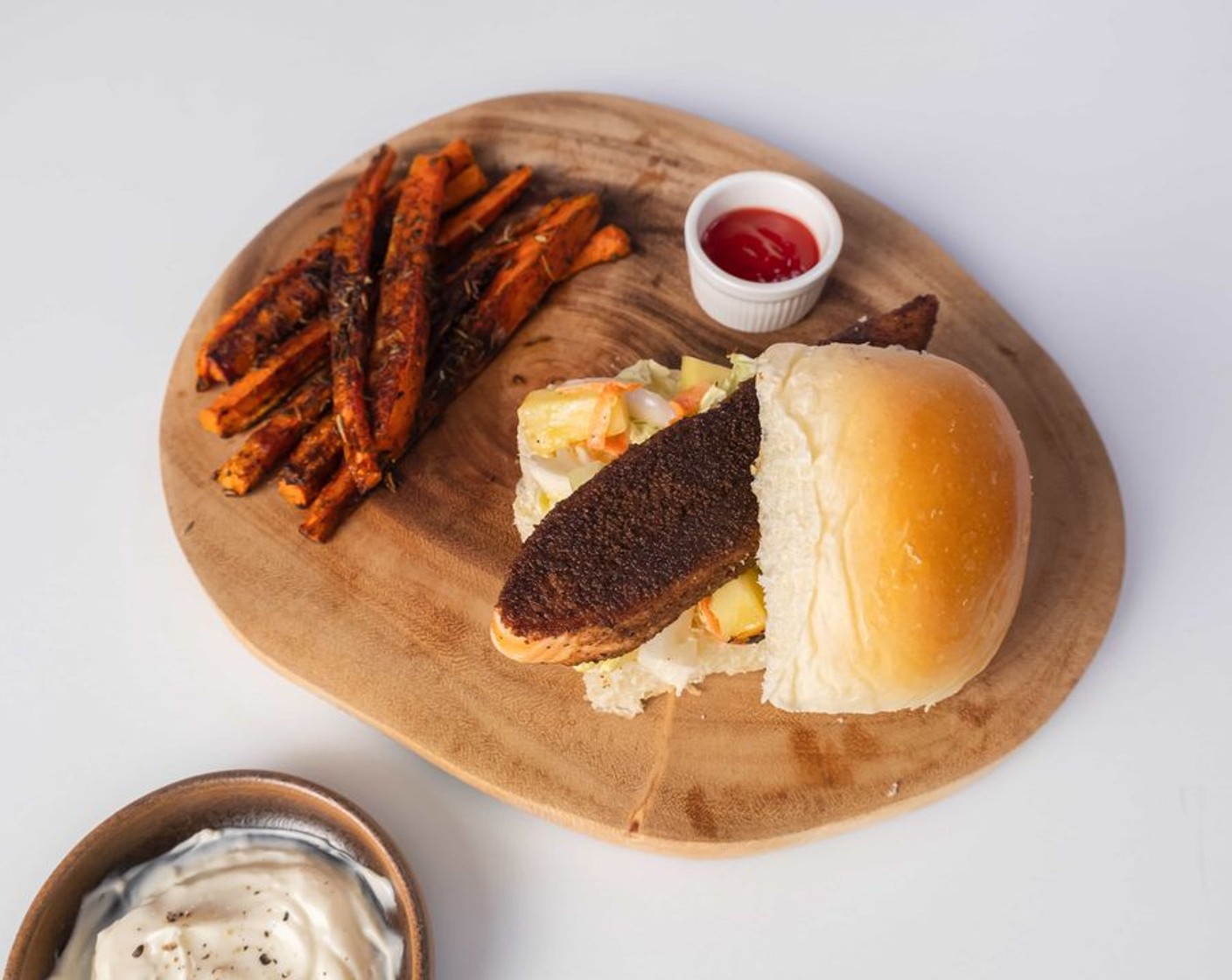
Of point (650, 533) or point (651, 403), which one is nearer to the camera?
point (650, 533)

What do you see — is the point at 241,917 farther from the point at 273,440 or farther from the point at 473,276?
the point at 473,276

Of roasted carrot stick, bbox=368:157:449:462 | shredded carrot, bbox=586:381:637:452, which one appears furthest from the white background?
shredded carrot, bbox=586:381:637:452

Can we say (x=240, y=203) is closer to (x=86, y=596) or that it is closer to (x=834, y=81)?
(x=86, y=596)

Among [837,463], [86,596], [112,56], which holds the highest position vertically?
[112,56]

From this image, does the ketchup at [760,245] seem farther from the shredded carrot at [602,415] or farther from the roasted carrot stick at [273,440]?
the roasted carrot stick at [273,440]

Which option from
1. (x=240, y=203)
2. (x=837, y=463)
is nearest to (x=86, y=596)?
(x=240, y=203)

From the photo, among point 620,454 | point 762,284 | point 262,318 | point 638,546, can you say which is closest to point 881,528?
point 638,546

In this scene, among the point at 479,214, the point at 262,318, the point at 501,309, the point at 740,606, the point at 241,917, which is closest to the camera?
the point at 241,917
